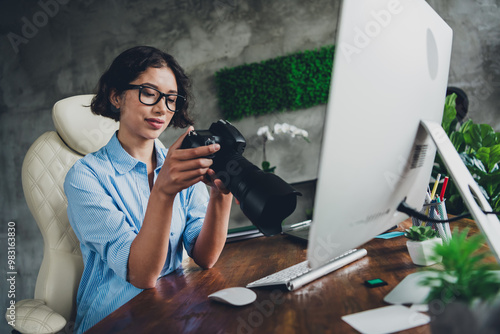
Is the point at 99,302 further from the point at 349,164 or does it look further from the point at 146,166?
the point at 349,164

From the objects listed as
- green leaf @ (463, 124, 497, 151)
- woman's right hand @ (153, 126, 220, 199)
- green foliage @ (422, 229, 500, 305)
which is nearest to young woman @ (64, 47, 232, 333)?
woman's right hand @ (153, 126, 220, 199)

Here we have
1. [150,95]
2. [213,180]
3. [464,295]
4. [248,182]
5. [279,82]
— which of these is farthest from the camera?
[279,82]

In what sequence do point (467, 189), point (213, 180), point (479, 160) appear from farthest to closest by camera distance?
point (479, 160), point (213, 180), point (467, 189)

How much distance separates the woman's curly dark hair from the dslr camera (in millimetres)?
436

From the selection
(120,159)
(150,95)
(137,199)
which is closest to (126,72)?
(150,95)

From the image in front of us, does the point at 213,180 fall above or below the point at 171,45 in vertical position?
below

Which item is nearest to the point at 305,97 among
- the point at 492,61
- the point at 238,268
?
the point at 492,61

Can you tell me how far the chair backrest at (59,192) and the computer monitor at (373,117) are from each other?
900 millimetres

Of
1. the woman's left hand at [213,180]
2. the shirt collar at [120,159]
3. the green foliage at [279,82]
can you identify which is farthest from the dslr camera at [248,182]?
the green foliage at [279,82]

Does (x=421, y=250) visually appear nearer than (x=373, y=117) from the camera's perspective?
No

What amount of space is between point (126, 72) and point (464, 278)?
3.29 ft

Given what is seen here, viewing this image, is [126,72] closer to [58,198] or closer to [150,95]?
[150,95]

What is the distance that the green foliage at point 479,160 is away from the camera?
1220mm

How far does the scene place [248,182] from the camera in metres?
0.59
